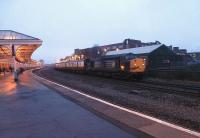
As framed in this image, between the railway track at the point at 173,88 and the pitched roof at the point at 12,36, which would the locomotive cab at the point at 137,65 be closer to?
the railway track at the point at 173,88

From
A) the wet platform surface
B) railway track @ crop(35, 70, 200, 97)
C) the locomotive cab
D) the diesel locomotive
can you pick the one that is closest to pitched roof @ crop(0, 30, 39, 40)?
the diesel locomotive

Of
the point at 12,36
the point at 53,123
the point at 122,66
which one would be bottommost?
the point at 53,123

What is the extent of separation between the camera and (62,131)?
848 centimetres

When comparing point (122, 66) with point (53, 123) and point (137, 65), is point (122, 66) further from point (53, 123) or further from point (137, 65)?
point (53, 123)

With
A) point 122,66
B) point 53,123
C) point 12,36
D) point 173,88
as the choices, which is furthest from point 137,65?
point 12,36

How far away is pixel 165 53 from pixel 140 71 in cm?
3273

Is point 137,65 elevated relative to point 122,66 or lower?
elevated

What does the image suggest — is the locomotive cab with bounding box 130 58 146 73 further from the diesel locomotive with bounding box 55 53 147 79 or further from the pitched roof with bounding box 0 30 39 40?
the pitched roof with bounding box 0 30 39 40

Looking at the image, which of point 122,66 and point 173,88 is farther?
point 122,66

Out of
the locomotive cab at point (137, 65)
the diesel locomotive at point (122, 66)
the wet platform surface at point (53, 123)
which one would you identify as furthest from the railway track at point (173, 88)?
the wet platform surface at point (53, 123)

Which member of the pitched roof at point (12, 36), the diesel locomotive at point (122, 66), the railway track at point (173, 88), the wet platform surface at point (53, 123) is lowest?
the railway track at point (173, 88)

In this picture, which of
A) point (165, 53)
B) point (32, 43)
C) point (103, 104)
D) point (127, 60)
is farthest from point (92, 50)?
point (103, 104)

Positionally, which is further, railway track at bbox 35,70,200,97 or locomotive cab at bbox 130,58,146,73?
locomotive cab at bbox 130,58,146,73

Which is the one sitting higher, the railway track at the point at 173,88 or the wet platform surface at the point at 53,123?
the wet platform surface at the point at 53,123
